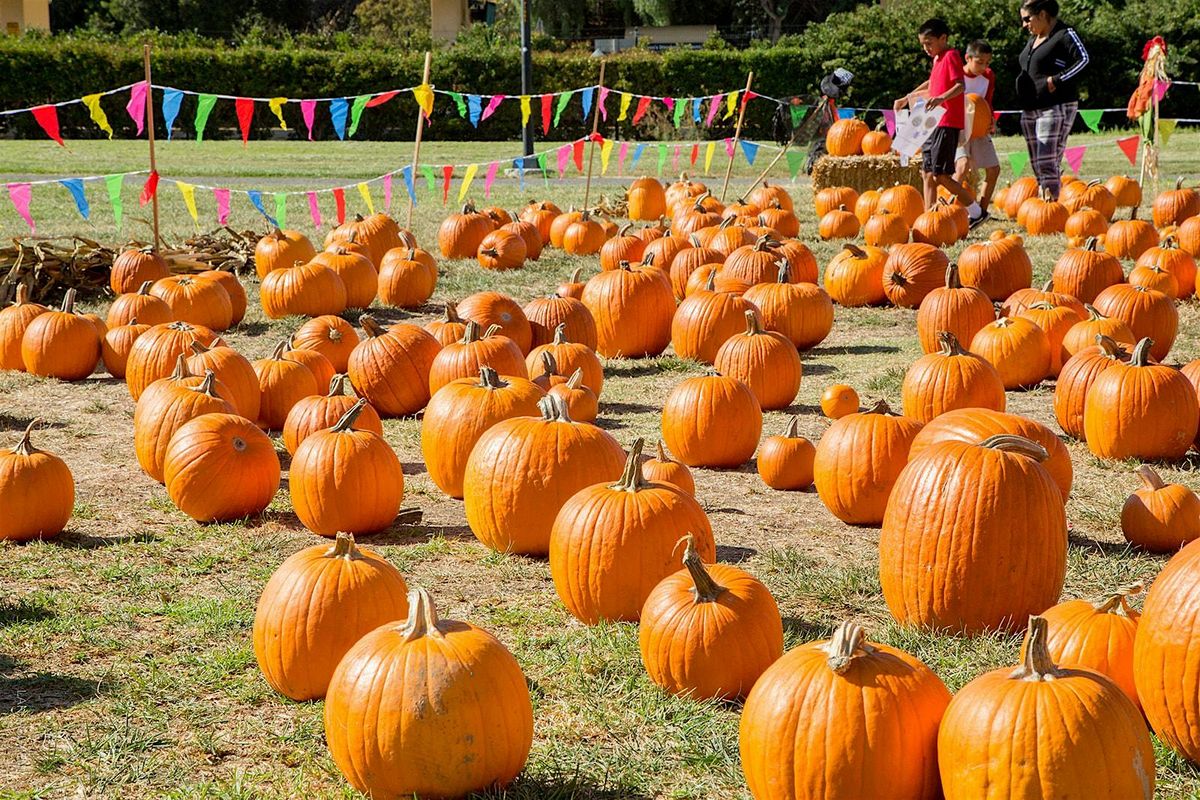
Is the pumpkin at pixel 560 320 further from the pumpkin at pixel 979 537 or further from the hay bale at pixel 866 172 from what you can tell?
the hay bale at pixel 866 172

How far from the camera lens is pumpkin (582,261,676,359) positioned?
7969mm

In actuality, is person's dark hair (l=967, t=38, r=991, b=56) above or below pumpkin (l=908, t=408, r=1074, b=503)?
above

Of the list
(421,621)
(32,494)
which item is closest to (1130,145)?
(32,494)

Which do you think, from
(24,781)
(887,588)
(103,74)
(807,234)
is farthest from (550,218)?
(103,74)

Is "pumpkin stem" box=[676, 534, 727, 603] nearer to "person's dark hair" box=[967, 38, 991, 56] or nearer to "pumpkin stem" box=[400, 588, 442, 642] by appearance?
"pumpkin stem" box=[400, 588, 442, 642]

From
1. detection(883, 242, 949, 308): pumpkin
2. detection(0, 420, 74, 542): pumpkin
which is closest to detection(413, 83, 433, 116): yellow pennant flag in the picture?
detection(883, 242, 949, 308): pumpkin

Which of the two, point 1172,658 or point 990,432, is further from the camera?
point 990,432

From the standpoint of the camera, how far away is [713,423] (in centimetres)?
566

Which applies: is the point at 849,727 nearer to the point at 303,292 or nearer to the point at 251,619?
the point at 251,619

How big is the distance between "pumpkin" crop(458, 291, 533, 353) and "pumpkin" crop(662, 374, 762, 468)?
1.69m

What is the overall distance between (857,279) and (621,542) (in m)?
5.90

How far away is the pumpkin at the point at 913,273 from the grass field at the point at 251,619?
216cm

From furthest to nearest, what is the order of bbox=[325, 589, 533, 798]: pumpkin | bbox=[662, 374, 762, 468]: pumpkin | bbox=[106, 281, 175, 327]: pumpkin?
bbox=[106, 281, 175, 327]: pumpkin, bbox=[662, 374, 762, 468]: pumpkin, bbox=[325, 589, 533, 798]: pumpkin

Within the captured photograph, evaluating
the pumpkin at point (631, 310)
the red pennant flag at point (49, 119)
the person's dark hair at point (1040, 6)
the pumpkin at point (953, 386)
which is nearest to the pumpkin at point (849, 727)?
the pumpkin at point (953, 386)
